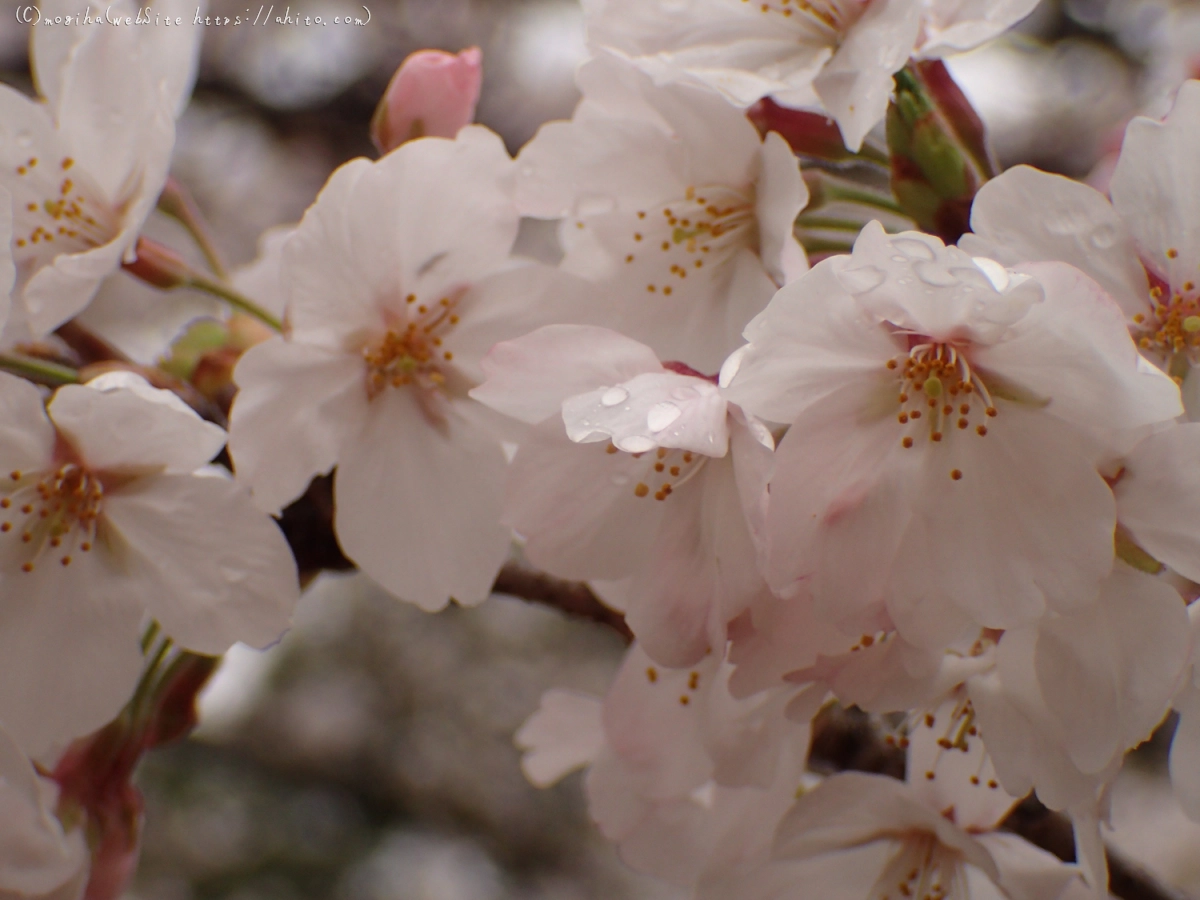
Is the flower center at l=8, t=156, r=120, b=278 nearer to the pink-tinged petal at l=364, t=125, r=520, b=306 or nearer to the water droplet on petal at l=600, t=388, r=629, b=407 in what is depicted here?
the pink-tinged petal at l=364, t=125, r=520, b=306

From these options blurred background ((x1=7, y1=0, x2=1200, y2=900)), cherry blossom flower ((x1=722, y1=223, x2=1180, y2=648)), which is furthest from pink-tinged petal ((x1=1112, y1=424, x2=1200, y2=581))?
blurred background ((x1=7, y1=0, x2=1200, y2=900))

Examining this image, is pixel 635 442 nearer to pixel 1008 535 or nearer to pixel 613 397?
pixel 613 397

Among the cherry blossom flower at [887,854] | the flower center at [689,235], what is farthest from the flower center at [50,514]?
the cherry blossom flower at [887,854]

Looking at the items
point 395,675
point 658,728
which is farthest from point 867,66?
point 395,675

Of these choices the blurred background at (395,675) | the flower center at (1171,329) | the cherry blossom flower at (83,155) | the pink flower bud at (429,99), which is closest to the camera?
the flower center at (1171,329)

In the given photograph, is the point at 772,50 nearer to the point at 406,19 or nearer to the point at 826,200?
the point at 826,200

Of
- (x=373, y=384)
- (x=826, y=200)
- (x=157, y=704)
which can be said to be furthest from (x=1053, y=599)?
(x=157, y=704)

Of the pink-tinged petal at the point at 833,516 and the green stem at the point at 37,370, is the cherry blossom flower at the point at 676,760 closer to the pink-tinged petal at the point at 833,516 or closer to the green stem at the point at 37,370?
the pink-tinged petal at the point at 833,516
